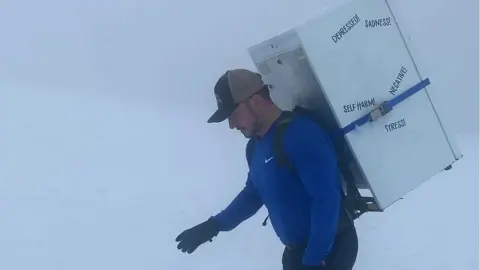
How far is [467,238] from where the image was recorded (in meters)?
6.23

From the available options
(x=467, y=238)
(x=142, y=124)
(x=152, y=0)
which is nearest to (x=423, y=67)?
(x=467, y=238)

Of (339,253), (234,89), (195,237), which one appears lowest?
(339,253)

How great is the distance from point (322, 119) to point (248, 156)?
1.11 feet

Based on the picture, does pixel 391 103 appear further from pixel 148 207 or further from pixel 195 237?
pixel 148 207

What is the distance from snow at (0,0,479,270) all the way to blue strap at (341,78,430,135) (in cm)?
10

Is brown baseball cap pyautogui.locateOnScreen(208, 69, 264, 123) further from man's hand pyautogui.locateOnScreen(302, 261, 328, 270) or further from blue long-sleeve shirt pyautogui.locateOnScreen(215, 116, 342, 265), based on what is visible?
man's hand pyautogui.locateOnScreen(302, 261, 328, 270)

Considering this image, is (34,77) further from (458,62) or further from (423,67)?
(423,67)

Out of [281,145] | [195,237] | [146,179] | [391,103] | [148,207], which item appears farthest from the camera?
[146,179]

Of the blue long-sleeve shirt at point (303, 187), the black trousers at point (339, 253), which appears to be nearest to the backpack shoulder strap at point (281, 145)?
the blue long-sleeve shirt at point (303, 187)

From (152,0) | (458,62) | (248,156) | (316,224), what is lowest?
(458,62)

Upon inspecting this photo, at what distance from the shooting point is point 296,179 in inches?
105

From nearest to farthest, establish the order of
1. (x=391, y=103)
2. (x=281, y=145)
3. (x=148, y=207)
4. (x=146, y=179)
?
(x=281, y=145) < (x=391, y=103) < (x=148, y=207) < (x=146, y=179)

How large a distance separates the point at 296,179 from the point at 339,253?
35 centimetres

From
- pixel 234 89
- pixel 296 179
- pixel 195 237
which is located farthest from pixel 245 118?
pixel 195 237
